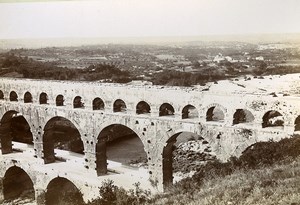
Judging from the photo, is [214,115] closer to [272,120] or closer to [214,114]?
[214,114]

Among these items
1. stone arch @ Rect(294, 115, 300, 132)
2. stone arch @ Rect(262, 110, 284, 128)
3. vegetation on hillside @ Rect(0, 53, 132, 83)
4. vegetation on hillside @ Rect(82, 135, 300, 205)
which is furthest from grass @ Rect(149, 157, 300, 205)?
vegetation on hillside @ Rect(0, 53, 132, 83)

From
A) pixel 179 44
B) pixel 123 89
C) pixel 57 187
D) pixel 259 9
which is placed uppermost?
pixel 259 9

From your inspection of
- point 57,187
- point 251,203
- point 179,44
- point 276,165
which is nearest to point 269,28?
point 179,44

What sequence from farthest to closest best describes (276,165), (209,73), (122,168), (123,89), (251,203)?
(122,168) < (123,89) < (209,73) < (276,165) < (251,203)

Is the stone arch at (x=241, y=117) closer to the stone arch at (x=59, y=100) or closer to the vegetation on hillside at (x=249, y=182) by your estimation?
the vegetation on hillside at (x=249, y=182)

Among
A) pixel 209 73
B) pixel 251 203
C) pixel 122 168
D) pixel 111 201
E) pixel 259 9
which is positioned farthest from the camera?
pixel 122 168

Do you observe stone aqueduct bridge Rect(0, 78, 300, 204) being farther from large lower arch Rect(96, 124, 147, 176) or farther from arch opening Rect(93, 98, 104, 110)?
large lower arch Rect(96, 124, 147, 176)

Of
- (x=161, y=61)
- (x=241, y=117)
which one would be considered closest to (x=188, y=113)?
(x=241, y=117)

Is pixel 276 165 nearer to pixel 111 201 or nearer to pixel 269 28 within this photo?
pixel 269 28
